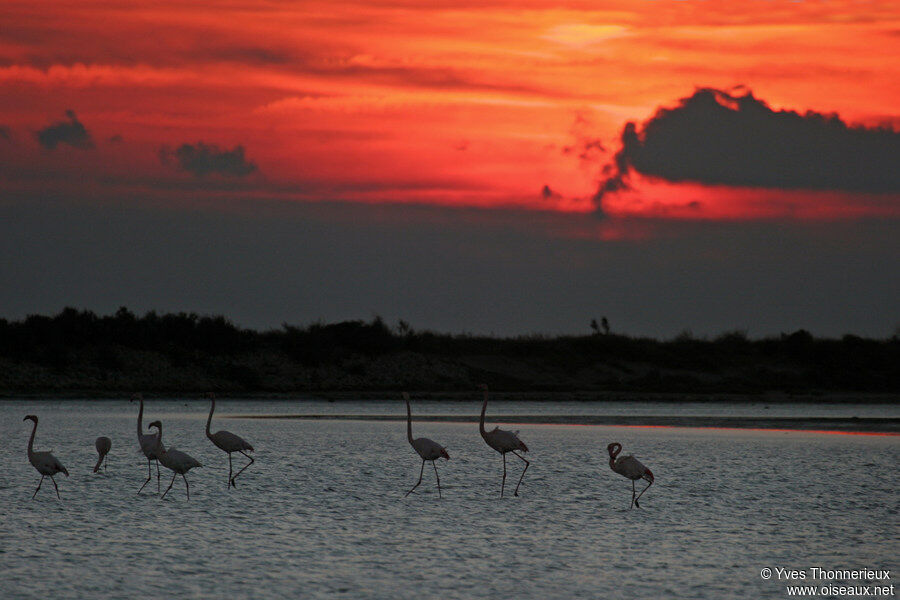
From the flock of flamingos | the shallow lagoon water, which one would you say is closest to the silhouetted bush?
the shallow lagoon water

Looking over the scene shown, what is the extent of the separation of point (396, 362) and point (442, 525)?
57.0 meters

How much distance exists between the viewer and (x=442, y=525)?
1666 cm

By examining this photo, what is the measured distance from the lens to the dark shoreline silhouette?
6462 centimetres

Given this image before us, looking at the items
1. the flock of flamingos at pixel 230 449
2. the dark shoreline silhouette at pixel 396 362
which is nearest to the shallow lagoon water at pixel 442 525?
the flock of flamingos at pixel 230 449

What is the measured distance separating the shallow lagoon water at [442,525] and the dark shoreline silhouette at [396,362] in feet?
115

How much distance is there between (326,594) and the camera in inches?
470

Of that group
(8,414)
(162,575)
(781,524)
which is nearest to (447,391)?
(8,414)

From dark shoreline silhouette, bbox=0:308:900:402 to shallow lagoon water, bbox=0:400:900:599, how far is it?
35.0m

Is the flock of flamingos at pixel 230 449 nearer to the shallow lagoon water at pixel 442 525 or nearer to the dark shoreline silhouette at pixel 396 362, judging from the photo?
the shallow lagoon water at pixel 442 525

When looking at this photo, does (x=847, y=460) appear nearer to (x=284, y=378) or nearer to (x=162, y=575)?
(x=162, y=575)

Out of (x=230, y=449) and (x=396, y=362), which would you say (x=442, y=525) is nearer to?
(x=230, y=449)

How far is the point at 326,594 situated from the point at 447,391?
183 ft

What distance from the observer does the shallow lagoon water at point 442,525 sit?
12.6 metres

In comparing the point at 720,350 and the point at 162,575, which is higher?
the point at 720,350
